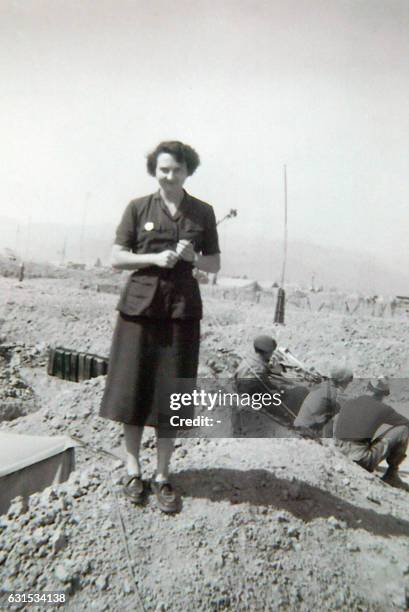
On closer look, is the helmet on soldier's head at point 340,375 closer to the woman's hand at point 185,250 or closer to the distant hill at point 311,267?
the woman's hand at point 185,250

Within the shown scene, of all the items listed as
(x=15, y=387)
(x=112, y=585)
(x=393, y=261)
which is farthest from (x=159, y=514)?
→ (x=15, y=387)

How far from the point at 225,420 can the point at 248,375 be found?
1.73 feet

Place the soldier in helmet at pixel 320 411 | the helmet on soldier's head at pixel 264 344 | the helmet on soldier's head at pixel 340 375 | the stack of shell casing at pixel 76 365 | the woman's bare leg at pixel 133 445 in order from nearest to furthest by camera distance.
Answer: the woman's bare leg at pixel 133 445, the soldier in helmet at pixel 320 411, the helmet on soldier's head at pixel 340 375, the helmet on soldier's head at pixel 264 344, the stack of shell casing at pixel 76 365

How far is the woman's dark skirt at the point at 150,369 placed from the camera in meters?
1.34

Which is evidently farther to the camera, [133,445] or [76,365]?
[76,365]

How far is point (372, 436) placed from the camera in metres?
2.46

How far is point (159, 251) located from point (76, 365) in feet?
7.99

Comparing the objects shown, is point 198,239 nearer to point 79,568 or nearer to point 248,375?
point 79,568

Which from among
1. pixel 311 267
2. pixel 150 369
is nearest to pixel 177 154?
pixel 150 369

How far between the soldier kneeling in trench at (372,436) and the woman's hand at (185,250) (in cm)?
144

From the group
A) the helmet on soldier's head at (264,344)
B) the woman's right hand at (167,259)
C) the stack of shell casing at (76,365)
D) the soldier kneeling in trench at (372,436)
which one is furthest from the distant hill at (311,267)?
the woman's right hand at (167,259)

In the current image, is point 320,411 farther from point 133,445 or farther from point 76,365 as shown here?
point 76,365

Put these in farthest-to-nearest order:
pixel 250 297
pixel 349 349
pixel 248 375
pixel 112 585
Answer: pixel 250 297 < pixel 349 349 < pixel 248 375 < pixel 112 585

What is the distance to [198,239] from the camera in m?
1.37
